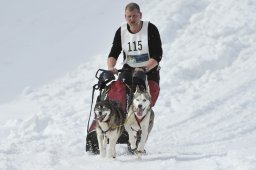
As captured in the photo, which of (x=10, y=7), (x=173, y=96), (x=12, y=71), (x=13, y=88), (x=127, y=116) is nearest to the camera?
(x=127, y=116)

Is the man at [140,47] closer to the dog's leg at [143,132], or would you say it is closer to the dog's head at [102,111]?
the dog's leg at [143,132]

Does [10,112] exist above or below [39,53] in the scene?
below

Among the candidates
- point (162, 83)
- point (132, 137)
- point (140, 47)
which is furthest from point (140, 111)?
point (162, 83)

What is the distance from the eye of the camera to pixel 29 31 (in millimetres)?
17906

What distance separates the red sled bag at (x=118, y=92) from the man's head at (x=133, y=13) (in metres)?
0.79

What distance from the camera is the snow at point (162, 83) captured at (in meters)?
6.86

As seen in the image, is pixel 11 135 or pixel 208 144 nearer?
pixel 208 144

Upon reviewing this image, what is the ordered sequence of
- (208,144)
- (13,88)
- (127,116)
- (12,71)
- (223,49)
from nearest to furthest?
(127,116)
(208,144)
(223,49)
(13,88)
(12,71)

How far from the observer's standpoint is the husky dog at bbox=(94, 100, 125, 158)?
6148 millimetres

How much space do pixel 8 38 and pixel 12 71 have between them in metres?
2.66

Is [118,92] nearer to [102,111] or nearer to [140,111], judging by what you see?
[140,111]

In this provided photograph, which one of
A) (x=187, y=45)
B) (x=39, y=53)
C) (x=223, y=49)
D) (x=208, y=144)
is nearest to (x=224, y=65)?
(x=223, y=49)

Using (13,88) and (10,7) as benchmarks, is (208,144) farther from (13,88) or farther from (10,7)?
(10,7)

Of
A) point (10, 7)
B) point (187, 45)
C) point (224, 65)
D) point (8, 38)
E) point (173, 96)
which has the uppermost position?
point (10, 7)
